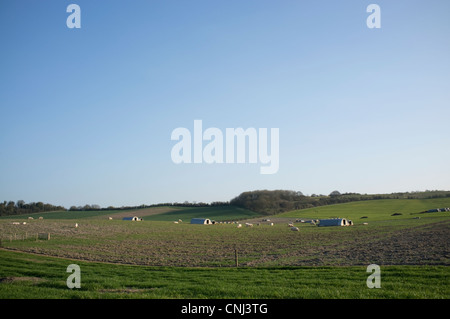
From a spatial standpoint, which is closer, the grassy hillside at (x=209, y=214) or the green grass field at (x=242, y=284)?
the green grass field at (x=242, y=284)

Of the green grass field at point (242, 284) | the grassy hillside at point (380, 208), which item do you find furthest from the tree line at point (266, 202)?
the green grass field at point (242, 284)

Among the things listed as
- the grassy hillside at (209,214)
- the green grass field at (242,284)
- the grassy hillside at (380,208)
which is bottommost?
the grassy hillside at (209,214)

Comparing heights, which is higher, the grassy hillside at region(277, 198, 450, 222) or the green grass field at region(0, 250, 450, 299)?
the green grass field at region(0, 250, 450, 299)

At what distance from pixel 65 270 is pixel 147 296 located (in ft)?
34.8

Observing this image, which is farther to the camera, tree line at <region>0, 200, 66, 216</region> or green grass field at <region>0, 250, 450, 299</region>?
tree line at <region>0, 200, 66, 216</region>

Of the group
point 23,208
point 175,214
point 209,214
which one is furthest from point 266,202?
point 23,208

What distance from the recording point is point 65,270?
19.5 m

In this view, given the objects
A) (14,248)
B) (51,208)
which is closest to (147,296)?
(14,248)

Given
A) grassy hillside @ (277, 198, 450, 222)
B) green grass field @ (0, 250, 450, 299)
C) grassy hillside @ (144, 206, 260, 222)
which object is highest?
green grass field @ (0, 250, 450, 299)

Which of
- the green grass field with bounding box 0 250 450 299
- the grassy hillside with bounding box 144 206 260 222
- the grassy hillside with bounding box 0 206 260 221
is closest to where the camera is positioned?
the green grass field with bounding box 0 250 450 299

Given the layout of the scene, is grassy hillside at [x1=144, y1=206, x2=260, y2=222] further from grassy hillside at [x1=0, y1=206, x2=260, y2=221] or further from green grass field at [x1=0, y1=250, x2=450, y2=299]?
green grass field at [x1=0, y1=250, x2=450, y2=299]

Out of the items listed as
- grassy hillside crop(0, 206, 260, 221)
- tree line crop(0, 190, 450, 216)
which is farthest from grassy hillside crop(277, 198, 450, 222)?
grassy hillside crop(0, 206, 260, 221)

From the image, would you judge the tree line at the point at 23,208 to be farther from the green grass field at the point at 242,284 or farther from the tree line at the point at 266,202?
the green grass field at the point at 242,284
